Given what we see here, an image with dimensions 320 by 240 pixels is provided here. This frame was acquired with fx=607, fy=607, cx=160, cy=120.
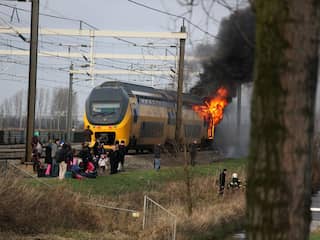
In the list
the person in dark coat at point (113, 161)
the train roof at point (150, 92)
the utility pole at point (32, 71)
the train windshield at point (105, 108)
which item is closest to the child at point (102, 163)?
the person in dark coat at point (113, 161)

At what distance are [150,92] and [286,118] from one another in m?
31.8

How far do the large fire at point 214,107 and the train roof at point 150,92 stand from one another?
0.54 meters

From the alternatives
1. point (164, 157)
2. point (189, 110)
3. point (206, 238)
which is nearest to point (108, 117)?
point (164, 157)

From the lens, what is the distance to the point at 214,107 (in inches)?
1549

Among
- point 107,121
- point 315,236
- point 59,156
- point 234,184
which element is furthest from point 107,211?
point 107,121

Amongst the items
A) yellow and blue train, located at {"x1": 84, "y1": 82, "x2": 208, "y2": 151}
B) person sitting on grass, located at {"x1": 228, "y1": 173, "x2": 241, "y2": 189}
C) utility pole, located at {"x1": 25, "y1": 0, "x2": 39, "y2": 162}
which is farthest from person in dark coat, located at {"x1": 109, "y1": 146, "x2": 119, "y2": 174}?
yellow and blue train, located at {"x1": 84, "y1": 82, "x2": 208, "y2": 151}

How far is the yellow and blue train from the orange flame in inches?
82.7

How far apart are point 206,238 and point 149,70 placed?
33673 millimetres

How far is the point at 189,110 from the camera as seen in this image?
124 feet

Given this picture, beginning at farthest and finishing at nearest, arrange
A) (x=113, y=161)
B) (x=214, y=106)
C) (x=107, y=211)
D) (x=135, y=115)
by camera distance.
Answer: (x=214, y=106), (x=135, y=115), (x=113, y=161), (x=107, y=211)

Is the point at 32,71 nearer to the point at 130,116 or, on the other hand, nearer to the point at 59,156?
the point at 59,156

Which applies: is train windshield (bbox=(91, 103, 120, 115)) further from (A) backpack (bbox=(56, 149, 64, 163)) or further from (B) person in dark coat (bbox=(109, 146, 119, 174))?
(A) backpack (bbox=(56, 149, 64, 163))

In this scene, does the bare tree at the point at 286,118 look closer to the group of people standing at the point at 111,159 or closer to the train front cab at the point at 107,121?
the group of people standing at the point at 111,159

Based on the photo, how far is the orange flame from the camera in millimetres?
38219
